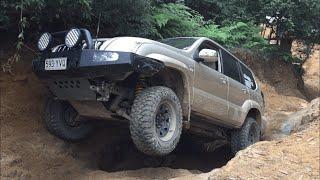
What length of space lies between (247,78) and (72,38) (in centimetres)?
446

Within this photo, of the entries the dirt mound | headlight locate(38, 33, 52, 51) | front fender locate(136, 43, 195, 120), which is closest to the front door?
front fender locate(136, 43, 195, 120)

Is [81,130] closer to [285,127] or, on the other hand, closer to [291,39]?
[285,127]

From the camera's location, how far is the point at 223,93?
24.7 ft

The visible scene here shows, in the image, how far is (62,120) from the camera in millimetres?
6992

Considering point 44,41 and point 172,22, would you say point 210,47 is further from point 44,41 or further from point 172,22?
point 44,41

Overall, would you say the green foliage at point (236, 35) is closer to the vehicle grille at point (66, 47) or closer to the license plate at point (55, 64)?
the vehicle grille at point (66, 47)

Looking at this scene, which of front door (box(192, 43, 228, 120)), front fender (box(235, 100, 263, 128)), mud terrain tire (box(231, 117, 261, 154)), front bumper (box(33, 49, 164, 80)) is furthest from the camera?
mud terrain tire (box(231, 117, 261, 154))

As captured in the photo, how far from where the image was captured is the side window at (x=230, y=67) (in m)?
7.97

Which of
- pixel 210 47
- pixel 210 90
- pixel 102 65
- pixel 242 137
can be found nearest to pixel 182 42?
pixel 210 47

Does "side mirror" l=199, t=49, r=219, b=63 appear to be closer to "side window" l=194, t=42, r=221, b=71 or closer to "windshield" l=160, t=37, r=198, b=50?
"side window" l=194, t=42, r=221, b=71

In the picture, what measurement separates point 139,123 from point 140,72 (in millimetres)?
614

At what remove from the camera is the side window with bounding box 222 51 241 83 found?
7.97 meters

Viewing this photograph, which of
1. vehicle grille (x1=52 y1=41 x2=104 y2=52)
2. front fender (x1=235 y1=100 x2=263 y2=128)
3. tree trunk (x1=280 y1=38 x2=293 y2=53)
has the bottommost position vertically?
front fender (x1=235 y1=100 x2=263 y2=128)

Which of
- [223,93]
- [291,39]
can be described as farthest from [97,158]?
[291,39]
